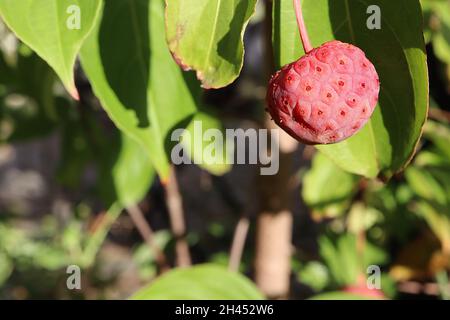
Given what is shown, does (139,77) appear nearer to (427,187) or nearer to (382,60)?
(382,60)

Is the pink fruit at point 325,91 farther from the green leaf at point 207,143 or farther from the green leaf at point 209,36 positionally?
the green leaf at point 207,143

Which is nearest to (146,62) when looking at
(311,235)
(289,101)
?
(289,101)

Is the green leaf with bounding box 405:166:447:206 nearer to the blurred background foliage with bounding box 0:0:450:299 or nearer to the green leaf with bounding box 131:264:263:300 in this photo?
the blurred background foliage with bounding box 0:0:450:299

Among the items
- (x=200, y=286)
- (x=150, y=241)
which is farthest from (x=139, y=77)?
(x=150, y=241)

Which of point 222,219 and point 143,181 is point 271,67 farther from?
point 222,219

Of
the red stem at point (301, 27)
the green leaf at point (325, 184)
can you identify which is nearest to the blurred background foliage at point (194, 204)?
the green leaf at point (325, 184)

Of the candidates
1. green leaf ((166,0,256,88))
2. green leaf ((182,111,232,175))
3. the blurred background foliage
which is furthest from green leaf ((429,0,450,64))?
green leaf ((166,0,256,88))
